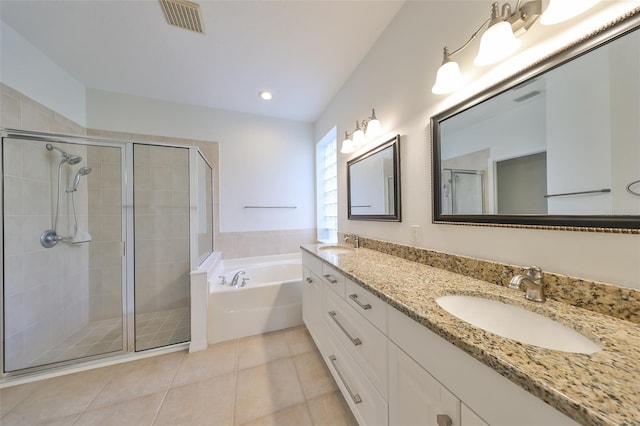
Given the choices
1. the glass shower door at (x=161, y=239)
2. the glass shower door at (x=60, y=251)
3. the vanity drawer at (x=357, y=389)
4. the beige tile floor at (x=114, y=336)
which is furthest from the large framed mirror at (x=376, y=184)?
the glass shower door at (x=60, y=251)

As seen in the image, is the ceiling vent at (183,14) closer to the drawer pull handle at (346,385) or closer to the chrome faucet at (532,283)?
the chrome faucet at (532,283)

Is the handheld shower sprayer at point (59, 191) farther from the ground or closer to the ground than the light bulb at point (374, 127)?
closer to the ground

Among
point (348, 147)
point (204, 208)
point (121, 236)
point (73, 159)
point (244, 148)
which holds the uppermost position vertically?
Result: point (244, 148)

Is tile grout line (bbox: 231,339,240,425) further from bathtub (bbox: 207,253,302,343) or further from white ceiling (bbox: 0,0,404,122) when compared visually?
white ceiling (bbox: 0,0,404,122)

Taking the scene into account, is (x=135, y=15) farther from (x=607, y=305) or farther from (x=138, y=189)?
(x=607, y=305)

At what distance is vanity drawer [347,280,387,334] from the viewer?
845 mm

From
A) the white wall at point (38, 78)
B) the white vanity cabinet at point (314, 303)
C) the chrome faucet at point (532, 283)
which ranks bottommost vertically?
the white vanity cabinet at point (314, 303)

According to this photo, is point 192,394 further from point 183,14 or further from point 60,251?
point 183,14

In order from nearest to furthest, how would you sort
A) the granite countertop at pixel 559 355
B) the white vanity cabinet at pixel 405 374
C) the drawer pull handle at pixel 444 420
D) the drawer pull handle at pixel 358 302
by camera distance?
the granite countertop at pixel 559 355, the white vanity cabinet at pixel 405 374, the drawer pull handle at pixel 444 420, the drawer pull handle at pixel 358 302

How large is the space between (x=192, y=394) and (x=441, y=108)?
2330 millimetres

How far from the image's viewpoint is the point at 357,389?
1.04m

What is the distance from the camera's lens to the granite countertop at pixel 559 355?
0.33 metres

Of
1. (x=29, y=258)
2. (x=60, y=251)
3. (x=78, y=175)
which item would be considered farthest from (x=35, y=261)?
(x=78, y=175)

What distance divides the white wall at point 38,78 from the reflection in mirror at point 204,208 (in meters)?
1.25
